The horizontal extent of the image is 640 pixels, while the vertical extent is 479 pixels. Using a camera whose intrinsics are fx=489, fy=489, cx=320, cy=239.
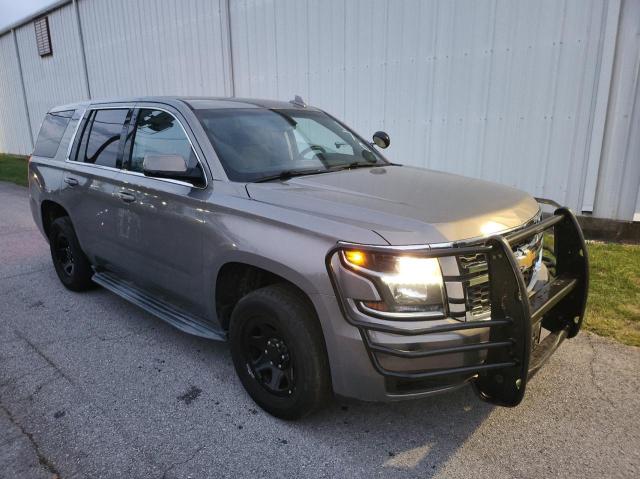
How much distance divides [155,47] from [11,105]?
41.5ft

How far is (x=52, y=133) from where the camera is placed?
521cm

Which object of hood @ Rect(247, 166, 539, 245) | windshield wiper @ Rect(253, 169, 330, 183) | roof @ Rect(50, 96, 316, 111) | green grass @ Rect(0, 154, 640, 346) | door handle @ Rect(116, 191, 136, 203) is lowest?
green grass @ Rect(0, 154, 640, 346)

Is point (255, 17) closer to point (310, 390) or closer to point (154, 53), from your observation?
point (154, 53)

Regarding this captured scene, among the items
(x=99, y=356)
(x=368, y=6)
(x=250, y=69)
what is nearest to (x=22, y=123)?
(x=250, y=69)

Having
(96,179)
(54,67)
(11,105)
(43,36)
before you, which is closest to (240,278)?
(96,179)

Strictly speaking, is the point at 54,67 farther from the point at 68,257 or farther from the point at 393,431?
the point at 393,431

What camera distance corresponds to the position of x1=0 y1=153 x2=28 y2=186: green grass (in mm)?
13755

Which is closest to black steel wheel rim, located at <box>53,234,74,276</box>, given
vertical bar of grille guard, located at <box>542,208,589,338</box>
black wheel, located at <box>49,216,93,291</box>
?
black wheel, located at <box>49,216,93,291</box>

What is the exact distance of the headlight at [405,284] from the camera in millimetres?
2295

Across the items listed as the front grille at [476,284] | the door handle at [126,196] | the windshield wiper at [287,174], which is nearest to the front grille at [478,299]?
the front grille at [476,284]

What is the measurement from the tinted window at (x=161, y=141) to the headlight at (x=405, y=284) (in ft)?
4.78

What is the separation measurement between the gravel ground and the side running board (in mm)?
318

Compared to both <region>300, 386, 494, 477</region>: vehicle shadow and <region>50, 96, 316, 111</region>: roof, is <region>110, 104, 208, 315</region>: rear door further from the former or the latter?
<region>300, 386, 494, 477</region>: vehicle shadow

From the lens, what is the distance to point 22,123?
2020cm
